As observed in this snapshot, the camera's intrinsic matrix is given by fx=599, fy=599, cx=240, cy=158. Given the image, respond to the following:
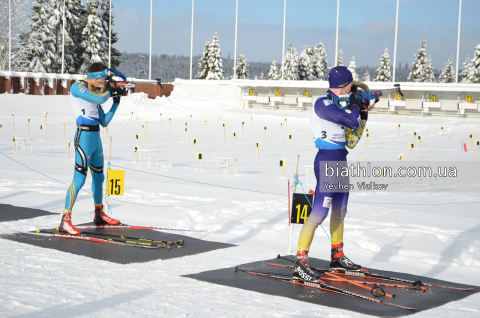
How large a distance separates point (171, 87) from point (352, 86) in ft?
177

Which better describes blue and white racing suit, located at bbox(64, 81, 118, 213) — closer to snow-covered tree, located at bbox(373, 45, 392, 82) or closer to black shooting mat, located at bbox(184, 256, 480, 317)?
black shooting mat, located at bbox(184, 256, 480, 317)

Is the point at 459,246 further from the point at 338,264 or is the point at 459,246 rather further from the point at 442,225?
the point at 338,264

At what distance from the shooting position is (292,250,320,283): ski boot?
6.20 m

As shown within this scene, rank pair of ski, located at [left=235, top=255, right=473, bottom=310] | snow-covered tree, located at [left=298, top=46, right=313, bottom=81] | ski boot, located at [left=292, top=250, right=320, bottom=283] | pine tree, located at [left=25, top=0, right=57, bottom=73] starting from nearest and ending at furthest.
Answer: pair of ski, located at [left=235, top=255, right=473, bottom=310]
ski boot, located at [left=292, top=250, right=320, bottom=283]
pine tree, located at [left=25, top=0, right=57, bottom=73]
snow-covered tree, located at [left=298, top=46, right=313, bottom=81]

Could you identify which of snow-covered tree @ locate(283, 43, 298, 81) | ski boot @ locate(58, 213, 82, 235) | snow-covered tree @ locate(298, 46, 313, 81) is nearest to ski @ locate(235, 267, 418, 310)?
ski boot @ locate(58, 213, 82, 235)

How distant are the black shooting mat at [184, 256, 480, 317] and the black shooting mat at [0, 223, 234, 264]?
1009mm

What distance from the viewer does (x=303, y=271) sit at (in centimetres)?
624

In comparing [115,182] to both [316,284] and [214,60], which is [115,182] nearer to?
[316,284]

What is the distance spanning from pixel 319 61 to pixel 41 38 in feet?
161

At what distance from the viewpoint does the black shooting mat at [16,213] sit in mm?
9438

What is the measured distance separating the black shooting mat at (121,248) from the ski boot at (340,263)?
1818 millimetres

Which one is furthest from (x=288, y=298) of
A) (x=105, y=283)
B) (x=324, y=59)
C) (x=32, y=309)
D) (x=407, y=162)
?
(x=324, y=59)

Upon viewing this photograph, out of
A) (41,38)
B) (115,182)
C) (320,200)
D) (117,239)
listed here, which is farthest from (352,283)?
(41,38)

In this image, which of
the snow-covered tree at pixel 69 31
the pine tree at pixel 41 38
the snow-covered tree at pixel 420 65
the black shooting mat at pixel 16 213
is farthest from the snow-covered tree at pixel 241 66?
the black shooting mat at pixel 16 213
